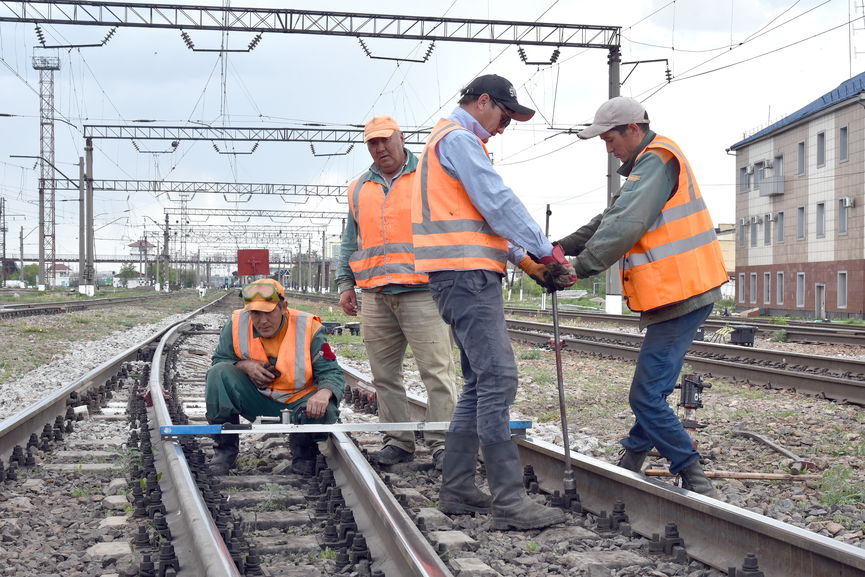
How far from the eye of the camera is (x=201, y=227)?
91875mm

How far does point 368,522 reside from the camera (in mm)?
3873

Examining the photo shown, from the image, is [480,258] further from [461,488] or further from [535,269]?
[461,488]

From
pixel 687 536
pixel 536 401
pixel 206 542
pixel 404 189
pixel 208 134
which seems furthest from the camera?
pixel 208 134

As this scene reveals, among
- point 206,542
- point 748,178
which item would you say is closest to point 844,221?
point 748,178

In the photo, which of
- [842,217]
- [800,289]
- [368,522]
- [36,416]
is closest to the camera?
[368,522]

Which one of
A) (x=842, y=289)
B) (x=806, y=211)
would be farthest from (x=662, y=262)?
(x=806, y=211)

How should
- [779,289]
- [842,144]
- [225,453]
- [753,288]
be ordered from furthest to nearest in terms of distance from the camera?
[753,288] < [779,289] < [842,144] < [225,453]

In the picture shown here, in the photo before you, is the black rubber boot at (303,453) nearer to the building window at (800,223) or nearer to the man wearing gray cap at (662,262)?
the man wearing gray cap at (662,262)

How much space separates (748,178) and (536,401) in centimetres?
3998

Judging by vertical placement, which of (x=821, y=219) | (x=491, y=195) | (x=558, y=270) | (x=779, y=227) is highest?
(x=821, y=219)

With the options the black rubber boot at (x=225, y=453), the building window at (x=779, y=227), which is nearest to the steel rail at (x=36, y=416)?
the black rubber boot at (x=225, y=453)

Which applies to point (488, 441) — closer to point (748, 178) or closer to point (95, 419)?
point (95, 419)

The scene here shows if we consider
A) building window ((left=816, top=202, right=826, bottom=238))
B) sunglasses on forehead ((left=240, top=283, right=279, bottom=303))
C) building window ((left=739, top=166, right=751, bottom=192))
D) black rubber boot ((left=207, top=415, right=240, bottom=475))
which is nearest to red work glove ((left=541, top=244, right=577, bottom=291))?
sunglasses on forehead ((left=240, top=283, right=279, bottom=303))

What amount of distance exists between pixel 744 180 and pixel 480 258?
44.9 m
